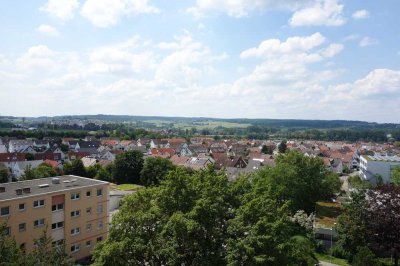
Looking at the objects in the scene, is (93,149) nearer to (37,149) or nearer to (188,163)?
(37,149)

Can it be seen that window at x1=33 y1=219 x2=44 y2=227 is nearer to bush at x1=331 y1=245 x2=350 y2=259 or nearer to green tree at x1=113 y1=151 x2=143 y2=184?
bush at x1=331 y1=245 x2=350 y2=259

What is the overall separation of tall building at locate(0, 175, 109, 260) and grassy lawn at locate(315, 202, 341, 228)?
2295 cm

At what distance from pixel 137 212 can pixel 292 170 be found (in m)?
27.5

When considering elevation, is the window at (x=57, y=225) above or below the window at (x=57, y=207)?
below

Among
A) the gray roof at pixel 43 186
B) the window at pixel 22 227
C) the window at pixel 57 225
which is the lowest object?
the window at pixel 57 225

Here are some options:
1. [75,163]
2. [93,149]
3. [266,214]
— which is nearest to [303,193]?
[266,214]

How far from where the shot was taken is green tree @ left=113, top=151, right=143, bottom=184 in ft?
225

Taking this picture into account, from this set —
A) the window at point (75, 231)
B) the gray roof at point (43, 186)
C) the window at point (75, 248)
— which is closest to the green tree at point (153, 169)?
the gray roof at point (43, 186)

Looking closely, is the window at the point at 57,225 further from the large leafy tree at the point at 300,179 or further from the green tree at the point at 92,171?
the green tree at the point at 92,171

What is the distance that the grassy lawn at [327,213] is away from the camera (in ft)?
130

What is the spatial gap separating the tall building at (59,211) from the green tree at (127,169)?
1360 inches

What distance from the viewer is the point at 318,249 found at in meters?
34.1

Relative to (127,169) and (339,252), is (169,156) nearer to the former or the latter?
(127,169)

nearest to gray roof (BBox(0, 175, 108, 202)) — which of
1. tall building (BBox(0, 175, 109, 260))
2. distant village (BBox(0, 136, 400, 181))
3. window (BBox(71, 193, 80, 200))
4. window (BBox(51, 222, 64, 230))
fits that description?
tall building (BBox(0, 175, 109, 260))
